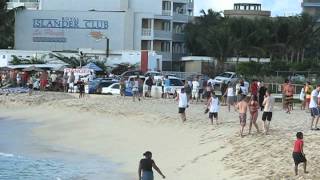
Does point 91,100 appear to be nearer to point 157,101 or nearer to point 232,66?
point 157,101

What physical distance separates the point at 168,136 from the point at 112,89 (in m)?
16.5

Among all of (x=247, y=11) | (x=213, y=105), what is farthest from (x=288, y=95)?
(x=247, y=11)

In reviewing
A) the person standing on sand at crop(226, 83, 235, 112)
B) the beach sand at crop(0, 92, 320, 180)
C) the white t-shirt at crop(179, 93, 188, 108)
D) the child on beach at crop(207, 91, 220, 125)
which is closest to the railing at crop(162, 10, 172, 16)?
the beach sand at crop(0, 92, 320, 180)

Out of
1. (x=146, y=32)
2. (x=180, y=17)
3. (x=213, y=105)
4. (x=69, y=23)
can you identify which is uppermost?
(x=180, y=17)

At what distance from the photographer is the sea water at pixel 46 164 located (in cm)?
1938

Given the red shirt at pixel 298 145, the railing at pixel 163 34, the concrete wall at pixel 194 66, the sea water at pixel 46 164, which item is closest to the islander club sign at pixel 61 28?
the railing at pixel 163 34

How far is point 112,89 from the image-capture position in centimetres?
4103

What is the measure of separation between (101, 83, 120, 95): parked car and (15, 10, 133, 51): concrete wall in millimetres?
27640

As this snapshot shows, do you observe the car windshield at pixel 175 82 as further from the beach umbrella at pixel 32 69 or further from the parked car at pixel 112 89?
the beach umbrella at pixel 32 69

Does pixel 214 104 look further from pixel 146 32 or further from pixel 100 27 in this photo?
pixel 146 32

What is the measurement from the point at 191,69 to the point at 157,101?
36.9m

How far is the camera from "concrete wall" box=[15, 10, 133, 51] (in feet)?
225

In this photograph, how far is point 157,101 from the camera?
1363 inches

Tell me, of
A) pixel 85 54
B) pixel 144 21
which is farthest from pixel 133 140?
pixel 144 21
